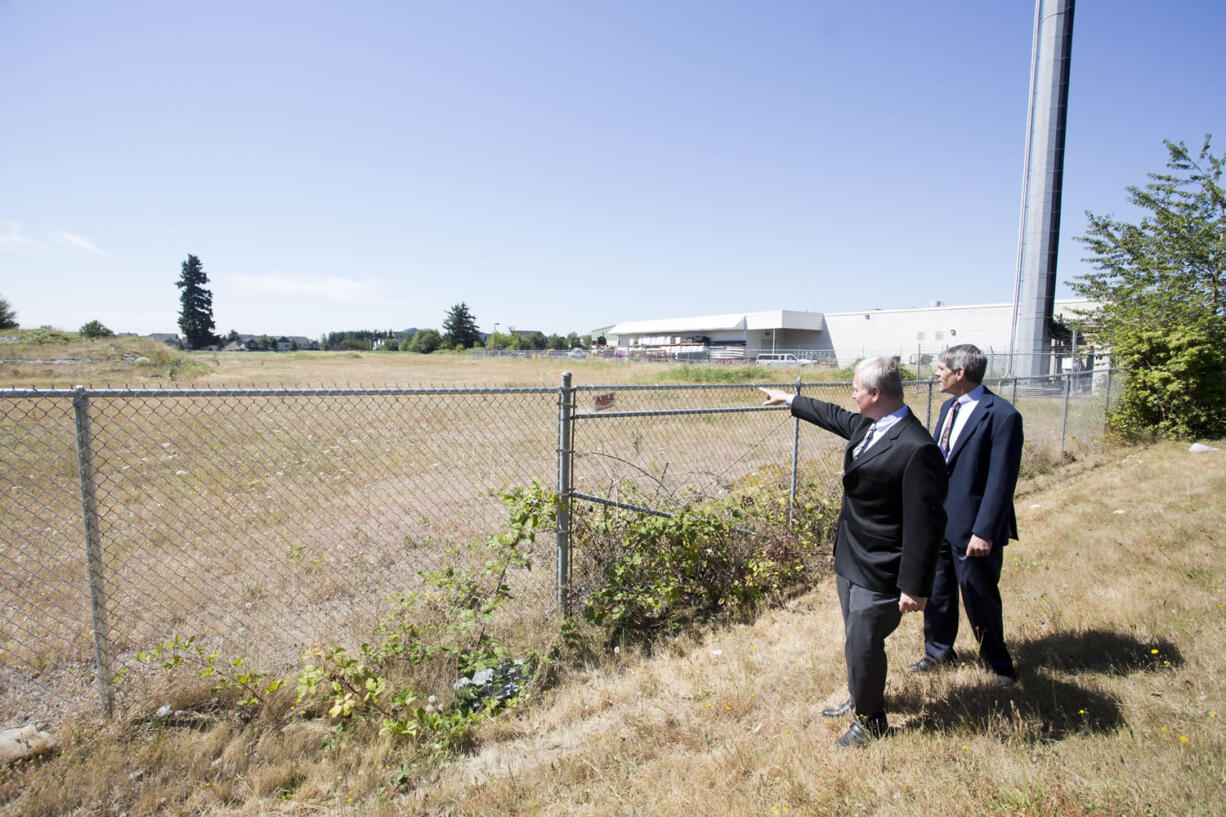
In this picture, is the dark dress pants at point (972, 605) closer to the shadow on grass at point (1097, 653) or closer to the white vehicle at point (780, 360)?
the shadow on grass at point (1097, 653)

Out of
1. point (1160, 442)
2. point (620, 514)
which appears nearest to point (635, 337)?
point (1160, 442)

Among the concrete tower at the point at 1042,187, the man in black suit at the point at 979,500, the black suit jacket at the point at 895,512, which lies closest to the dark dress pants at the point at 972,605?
the man in black suit at the point at 979,500

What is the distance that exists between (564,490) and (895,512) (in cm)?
217

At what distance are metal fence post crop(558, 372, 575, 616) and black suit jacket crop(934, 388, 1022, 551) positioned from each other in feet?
7.65

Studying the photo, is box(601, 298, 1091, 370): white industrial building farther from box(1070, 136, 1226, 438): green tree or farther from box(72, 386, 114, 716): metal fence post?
box(72, 386, 114, 716): metal fence post

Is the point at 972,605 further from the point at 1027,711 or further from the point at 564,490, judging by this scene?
the point at 564,490

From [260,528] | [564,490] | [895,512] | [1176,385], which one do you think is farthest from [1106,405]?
[260,528]

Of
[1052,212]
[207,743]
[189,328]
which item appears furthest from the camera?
[189,328]

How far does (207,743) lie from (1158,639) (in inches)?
212

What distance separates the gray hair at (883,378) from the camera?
2.51 metres

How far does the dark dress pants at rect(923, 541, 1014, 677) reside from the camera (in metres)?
3.12

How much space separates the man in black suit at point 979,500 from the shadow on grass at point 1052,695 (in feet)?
0.53

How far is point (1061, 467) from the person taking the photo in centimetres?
901

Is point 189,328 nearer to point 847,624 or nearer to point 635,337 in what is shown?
point 635,337
